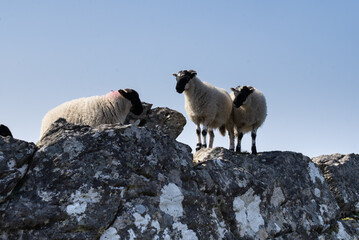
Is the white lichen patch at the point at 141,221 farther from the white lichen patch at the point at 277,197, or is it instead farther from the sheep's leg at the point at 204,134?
the sheep's leg at the point at 204,134

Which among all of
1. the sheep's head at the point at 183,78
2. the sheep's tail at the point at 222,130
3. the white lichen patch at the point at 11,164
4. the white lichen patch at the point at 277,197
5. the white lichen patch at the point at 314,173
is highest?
the sheep's head at the point at 183,78

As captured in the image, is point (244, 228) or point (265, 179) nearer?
point (244, 228)

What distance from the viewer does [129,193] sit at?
16.5 ft

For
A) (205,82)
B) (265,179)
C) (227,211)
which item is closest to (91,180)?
(227,211)

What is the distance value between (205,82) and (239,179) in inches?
294

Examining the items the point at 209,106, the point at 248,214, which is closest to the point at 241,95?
the point at 209,106

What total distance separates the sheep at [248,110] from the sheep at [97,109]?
3611mm

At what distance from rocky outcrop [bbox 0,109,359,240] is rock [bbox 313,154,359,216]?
3.73m

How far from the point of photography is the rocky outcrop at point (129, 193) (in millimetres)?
4566

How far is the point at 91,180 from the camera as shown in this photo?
4.87m

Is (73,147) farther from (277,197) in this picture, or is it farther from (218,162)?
(277,197)

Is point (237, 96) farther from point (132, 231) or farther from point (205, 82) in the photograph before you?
point (132, 231)

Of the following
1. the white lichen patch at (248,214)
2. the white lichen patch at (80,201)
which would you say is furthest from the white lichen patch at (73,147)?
the white lichen patch at (248,214)

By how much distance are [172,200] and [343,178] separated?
7.04 m
